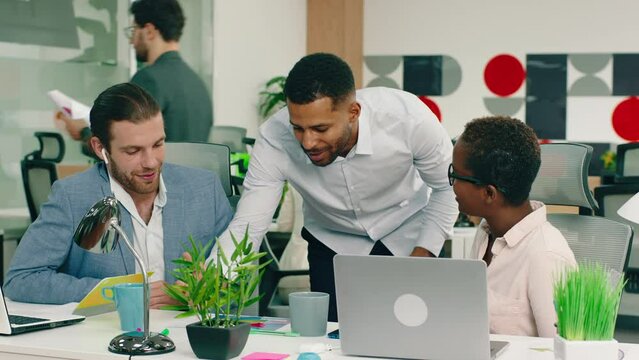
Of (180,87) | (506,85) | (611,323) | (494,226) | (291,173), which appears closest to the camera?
(611,323)

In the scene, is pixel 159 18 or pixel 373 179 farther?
pixel 159 18

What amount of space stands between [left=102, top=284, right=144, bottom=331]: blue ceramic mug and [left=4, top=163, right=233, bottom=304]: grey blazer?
11.5 inches

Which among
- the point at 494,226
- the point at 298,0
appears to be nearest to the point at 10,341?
the point at 494,226

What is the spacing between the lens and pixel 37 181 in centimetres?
459

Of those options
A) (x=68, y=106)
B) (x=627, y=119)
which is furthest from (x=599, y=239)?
(x=627, y=119)

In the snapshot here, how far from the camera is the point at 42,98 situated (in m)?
4.96

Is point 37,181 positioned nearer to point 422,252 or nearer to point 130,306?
point 422,252

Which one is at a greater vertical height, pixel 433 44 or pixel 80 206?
pixel 433 44

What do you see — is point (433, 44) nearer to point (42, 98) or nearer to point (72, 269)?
point (42, 98)

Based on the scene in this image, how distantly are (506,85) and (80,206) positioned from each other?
6214 mm

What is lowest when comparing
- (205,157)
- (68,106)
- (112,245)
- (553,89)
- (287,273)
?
(287,273)

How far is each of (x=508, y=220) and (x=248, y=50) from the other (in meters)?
5.32

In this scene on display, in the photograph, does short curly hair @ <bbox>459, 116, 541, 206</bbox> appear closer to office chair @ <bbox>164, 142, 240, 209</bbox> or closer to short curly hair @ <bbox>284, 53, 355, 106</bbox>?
short curly hair @ <bbox>284, 53, 355, 106</bbox>

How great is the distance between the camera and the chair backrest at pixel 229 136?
599 cm
